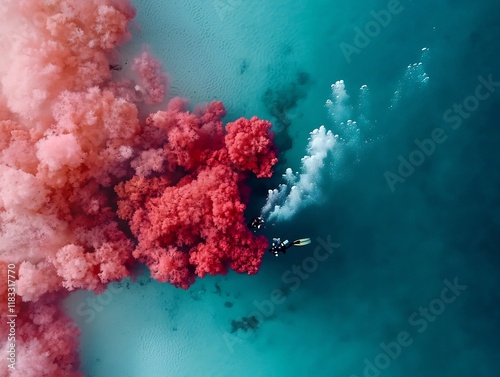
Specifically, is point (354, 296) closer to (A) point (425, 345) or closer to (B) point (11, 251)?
(A) point (425, 345)

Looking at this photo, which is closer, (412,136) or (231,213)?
(231,213)

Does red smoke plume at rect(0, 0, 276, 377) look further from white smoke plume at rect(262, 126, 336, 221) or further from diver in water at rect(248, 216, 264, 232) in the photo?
white smoke plume at rect(262, 126, 336, 221)

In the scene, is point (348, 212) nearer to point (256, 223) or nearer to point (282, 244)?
point (282, 244)

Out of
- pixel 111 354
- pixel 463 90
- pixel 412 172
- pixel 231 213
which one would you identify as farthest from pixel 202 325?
pixel 463 90

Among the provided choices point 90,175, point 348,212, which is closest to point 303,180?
point 348,212

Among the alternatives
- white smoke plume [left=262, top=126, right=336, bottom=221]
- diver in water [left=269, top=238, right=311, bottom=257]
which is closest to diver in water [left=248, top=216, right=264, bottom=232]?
white smoke plume [left=262, top=126, right=336, bottom=221]

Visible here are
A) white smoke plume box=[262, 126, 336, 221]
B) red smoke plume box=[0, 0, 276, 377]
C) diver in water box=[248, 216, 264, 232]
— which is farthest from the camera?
white smoke plume box=[262, 126, 336, 221]

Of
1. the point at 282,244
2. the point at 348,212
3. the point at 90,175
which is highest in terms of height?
the point at 90,175

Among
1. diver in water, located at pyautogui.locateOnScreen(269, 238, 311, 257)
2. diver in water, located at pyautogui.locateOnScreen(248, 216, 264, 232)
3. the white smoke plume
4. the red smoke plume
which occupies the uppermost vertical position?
the red smoke plume
